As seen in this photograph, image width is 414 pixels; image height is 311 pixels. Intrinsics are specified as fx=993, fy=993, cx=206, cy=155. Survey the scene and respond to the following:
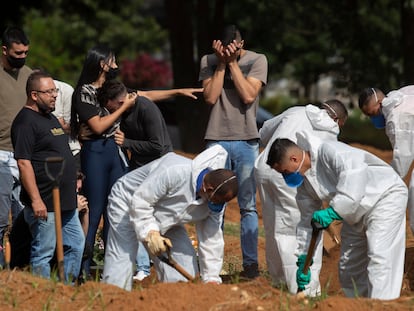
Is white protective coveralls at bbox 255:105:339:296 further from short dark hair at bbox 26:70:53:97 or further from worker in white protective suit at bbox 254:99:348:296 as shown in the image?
short dark hair at bbox 26:70:53:97

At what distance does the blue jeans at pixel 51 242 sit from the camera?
25.3 feet

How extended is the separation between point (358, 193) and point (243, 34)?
19761 millimetres

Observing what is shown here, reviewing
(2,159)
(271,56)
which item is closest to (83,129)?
(2,159)

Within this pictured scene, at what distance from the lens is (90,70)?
8.52m

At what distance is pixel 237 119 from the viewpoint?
8.84 metres

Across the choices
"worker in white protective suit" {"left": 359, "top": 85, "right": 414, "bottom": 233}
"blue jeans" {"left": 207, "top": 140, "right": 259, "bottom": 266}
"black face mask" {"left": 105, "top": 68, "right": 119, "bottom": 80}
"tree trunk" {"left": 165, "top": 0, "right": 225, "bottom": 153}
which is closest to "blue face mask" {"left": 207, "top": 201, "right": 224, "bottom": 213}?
"blue jeans" {"left": 207, "top": 140, "right": 259, "bottom": 266}

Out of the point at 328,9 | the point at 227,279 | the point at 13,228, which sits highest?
the point at 328,9

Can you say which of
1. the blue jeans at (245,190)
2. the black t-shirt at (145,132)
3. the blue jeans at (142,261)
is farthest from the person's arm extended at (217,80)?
the blue jeans at (142,261)

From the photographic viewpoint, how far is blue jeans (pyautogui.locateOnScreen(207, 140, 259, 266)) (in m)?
8.77

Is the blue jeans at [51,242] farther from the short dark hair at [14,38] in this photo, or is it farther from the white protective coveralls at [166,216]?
the short dark hair at [14,38]

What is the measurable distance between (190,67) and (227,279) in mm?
9865

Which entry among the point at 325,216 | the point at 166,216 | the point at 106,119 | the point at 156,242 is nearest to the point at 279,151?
the point at 325,216

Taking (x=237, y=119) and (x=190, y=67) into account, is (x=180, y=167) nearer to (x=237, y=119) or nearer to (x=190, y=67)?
(x=237, y=119)

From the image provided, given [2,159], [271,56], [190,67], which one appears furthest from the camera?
[271,56]
